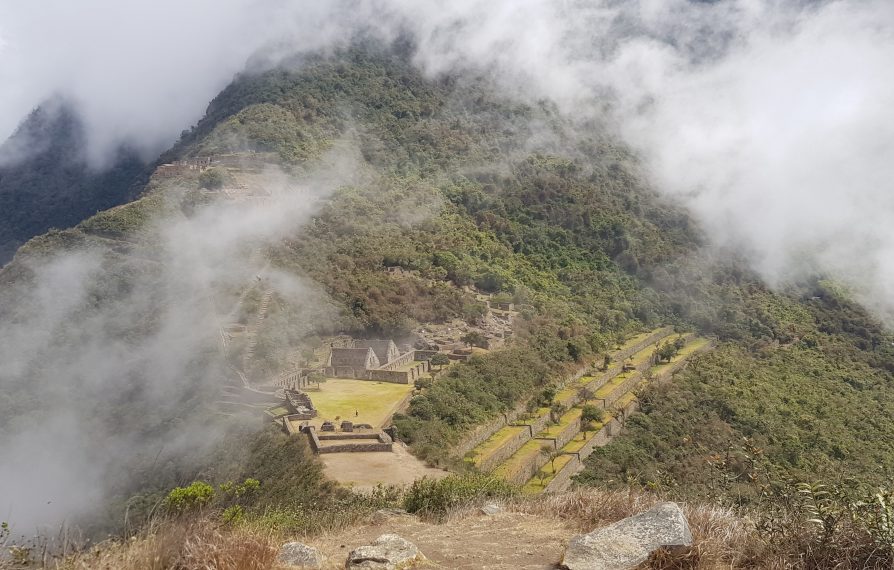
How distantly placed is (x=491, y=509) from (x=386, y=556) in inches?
105

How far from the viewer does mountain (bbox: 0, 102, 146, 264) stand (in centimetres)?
5231

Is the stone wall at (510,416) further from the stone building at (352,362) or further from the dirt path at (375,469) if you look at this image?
the stone building at (352,362)

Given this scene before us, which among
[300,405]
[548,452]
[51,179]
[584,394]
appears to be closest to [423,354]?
[584,394]

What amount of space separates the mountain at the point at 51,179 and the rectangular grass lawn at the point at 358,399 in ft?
112

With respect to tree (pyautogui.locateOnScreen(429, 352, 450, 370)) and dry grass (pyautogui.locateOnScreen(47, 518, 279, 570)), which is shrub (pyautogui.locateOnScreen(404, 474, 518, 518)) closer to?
dry grass (pyautogui.locateOnScreen(47, 518, 279, 570))

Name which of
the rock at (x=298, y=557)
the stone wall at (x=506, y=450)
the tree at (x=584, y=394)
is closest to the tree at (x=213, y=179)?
the tree at (x=584, y=394)

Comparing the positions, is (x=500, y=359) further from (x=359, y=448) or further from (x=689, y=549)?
(x=689, y=549)

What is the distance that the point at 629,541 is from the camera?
Result: 4457 millimetres

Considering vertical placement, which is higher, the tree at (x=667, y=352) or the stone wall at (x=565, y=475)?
the tree at (x=667, y=352)

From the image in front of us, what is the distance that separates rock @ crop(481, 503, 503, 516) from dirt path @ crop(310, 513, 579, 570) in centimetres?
10

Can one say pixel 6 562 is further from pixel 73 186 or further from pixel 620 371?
pixel 73 186

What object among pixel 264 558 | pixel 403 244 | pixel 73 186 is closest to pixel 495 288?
pixel 403 244

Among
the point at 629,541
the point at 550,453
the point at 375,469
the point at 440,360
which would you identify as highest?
the point at 440,360

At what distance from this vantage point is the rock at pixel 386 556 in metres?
4.61
